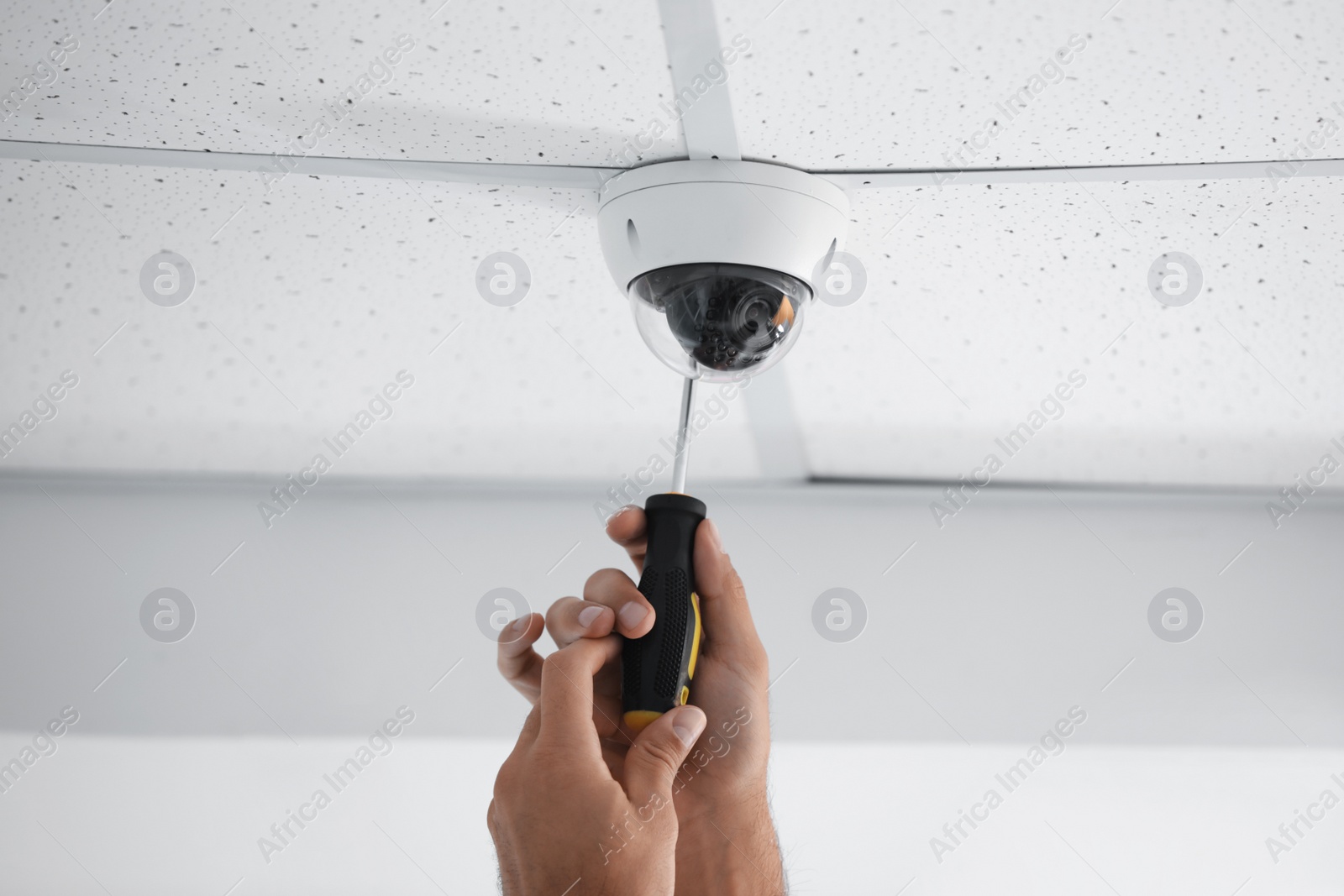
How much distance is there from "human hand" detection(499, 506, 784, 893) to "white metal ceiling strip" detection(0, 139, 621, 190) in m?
0.28

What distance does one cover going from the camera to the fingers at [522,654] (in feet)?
2.95

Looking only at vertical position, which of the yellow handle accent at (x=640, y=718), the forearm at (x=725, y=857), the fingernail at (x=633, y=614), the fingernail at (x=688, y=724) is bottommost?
the forearm at (x=725, y=857)

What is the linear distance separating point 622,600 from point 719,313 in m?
0.24

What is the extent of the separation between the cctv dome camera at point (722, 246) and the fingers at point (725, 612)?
0.20 m

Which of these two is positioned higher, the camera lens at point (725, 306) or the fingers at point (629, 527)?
the camera lens at point (725, 306)

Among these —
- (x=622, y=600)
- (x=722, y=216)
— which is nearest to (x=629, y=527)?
(x=622, y=600)

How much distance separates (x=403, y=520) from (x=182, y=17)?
3.07 feet

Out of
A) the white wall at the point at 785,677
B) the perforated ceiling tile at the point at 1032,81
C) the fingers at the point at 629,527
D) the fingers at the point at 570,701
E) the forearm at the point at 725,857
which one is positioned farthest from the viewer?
the white wall at the point at 785,677

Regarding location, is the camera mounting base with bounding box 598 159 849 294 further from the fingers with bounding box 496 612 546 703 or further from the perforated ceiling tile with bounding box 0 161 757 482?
the fingers with bounding box 496 612 546 703

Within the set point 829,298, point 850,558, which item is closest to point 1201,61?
point 829,298

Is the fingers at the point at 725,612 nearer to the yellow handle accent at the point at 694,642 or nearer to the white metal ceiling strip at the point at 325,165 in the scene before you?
the yellow handle accent at the point at 694,642

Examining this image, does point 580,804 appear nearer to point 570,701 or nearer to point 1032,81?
point 570,701

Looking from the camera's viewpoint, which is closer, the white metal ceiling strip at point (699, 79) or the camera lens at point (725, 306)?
the white metal ceiling strip at point (699, 79)

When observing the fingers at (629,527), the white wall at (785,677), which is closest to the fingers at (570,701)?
the fingers at (629,527)
